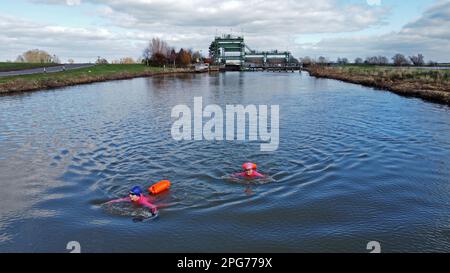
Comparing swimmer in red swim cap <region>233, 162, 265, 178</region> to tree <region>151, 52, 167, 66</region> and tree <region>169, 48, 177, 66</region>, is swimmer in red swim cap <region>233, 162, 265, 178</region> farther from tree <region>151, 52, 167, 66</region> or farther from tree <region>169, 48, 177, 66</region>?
tree <region>169, 48, 177, 66</region>

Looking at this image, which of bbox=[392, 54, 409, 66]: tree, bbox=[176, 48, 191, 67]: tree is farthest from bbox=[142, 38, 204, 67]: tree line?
bbox=[392, 54, 409, 66]: tree

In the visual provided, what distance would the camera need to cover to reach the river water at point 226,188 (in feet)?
36.0

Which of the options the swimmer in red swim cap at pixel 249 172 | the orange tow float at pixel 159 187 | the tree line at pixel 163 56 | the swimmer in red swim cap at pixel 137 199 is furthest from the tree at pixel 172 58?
the swimmer in red swim cap at pixel 137 199

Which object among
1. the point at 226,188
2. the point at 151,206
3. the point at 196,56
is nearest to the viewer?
the point at 151,206

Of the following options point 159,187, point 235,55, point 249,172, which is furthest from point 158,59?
point 159,187

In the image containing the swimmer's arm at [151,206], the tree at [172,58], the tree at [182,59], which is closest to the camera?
the swimmer's arm at [151,206]

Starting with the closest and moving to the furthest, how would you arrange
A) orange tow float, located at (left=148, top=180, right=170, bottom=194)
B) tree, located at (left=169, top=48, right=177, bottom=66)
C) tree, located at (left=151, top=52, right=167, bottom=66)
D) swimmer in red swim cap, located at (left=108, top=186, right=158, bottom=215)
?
swimmer in red swim cap, located at (left=108, top=186, right=158, bottom=215) < orange tow float, located at (left=148, top=180, right=170, bottom=194) < tree, located at (left=151, top=52, right=167, bottom=66) < tree, located at (left=169, top=48, right=177, bottom=66)

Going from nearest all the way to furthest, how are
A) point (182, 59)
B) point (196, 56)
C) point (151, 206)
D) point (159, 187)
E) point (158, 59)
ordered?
point (151, 206), point (159, 187), point (158, 59), point (182, 59), point (196, 56)

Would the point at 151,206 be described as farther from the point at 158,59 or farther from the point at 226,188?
the point at 158,59

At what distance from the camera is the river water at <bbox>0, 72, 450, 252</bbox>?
10977 mm

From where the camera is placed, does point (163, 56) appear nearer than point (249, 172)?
No

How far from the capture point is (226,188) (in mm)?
14922

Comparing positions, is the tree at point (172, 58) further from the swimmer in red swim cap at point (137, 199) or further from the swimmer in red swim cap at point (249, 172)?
the swimmer in red swim cap at point (137, 199)
